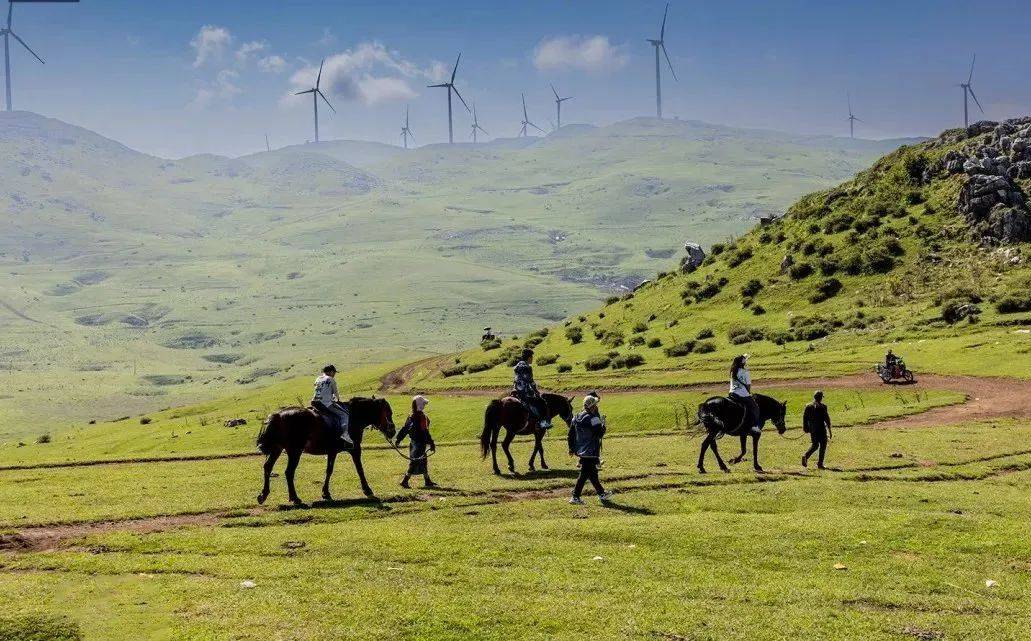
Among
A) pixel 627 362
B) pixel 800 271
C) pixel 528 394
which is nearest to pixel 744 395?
pixel 528 394

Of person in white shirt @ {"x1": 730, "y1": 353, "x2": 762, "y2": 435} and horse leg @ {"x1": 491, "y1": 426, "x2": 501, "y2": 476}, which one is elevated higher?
person in white shirt @ {"x1": 730, "y1": 353, "x2": 762, "y2": 435}

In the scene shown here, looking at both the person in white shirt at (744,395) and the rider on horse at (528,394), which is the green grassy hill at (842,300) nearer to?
the rider on horse at (528,394)

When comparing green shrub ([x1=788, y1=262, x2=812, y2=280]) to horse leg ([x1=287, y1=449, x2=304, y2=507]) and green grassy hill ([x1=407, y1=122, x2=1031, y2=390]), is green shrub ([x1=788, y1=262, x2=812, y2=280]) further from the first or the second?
horse leg ([x1=287, y1=449, x2=304, y2=507])

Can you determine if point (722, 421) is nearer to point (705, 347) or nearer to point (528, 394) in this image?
point (528, 394)

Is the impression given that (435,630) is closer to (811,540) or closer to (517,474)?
(811,540)

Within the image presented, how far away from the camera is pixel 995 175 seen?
10606 centimetres

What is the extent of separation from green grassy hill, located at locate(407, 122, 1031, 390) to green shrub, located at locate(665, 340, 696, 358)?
0.59ft

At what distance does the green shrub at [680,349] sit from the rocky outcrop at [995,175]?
3744 cm

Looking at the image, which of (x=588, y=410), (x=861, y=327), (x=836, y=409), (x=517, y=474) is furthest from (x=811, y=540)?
(x=861, y=327)

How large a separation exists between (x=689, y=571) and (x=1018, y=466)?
19.3 meters

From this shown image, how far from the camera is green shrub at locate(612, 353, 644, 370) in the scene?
267ft

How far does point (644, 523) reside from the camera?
972 inches

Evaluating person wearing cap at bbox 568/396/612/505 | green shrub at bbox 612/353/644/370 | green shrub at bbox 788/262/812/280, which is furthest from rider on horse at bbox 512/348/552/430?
green shrub at bbox 788/262/812/280

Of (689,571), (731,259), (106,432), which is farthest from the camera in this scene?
(731,259)
